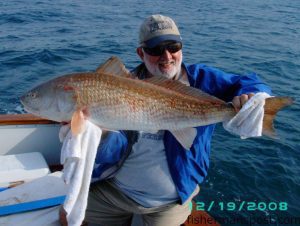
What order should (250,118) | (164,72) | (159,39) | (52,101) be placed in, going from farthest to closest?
(164,72), (159,39), (250,118), (52,101)

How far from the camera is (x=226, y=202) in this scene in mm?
6039

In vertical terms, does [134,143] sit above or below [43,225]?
above

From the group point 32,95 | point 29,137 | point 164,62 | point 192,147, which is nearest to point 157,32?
point 164,62

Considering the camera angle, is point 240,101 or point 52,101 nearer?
point 52,101

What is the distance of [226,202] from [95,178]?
2.75 m

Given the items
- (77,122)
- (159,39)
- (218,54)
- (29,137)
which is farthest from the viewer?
(218,54)

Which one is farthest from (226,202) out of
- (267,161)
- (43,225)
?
(43,225)

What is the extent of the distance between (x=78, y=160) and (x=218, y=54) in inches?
454

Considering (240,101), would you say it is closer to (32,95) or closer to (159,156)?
(159,156)

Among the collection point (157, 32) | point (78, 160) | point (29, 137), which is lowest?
point (29, 137)

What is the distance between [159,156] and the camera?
3.77m

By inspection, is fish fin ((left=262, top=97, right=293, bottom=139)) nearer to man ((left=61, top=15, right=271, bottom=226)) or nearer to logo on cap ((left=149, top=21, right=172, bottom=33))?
man ((left=61, top=15, right=271, bottom=226))

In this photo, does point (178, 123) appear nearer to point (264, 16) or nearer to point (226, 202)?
point (226, 202)

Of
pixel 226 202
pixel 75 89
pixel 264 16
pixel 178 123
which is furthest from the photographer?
pixel 264 16
